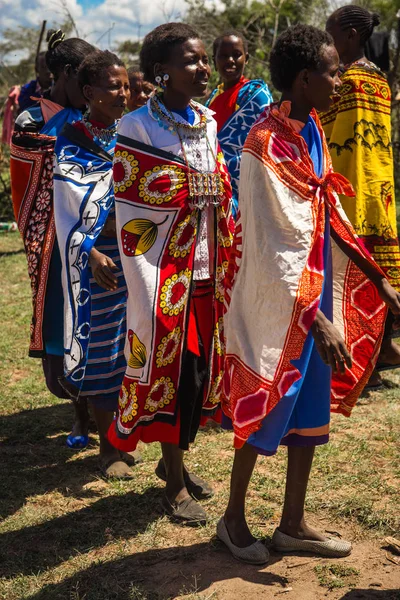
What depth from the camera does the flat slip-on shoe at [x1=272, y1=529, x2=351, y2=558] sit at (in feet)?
10.1

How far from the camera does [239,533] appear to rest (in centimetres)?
311

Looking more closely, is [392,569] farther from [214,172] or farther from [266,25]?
[266,25]

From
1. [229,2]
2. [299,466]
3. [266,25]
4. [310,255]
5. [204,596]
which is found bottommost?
[204,596]

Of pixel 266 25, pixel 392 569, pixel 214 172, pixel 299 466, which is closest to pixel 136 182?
pixel 214 172

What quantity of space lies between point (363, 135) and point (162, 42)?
168cm

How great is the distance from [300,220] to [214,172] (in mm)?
770

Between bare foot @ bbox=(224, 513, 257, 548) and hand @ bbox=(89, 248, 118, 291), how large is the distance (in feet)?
3.86

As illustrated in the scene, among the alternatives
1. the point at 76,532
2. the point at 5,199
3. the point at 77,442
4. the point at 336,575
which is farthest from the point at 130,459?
the point at 5,199

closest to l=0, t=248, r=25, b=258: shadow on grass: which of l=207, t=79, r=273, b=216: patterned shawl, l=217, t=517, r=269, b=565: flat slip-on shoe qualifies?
l=207, t=79, r=273, b=216: patterned shawl

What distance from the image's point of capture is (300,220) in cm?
277

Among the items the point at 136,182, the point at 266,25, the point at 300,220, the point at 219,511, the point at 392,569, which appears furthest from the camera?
the point at 266,25

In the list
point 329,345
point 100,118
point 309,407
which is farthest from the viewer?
point 100,118

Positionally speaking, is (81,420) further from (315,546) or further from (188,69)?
(188,69)

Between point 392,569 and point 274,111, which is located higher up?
point 274,111
